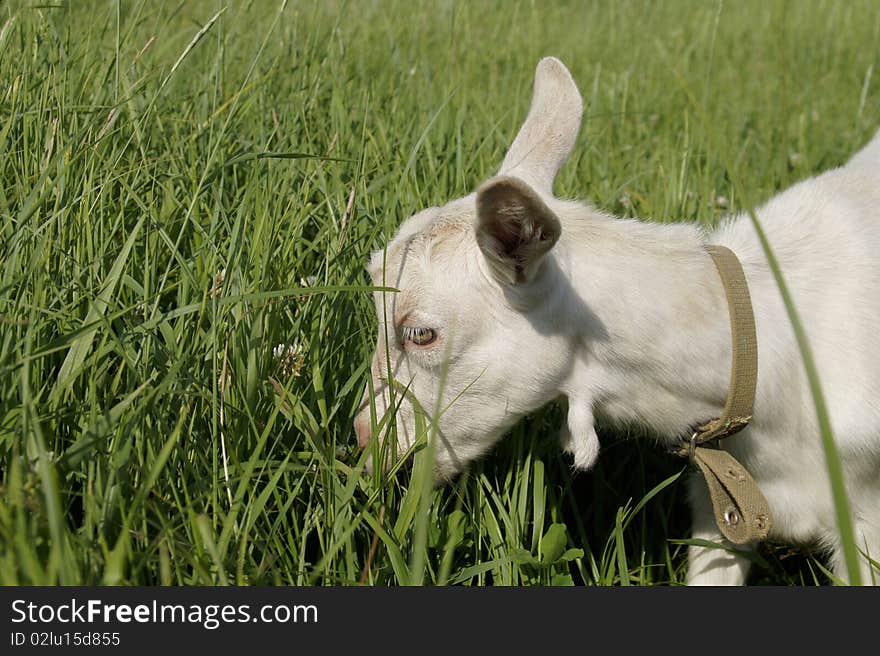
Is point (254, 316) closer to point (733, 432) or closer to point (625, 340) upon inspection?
point (625, 340)

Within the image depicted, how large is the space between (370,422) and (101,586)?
2.77ft

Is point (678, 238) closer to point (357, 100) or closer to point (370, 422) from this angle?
point (370, 422)

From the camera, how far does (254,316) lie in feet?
8.59

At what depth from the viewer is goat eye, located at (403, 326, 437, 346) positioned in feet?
8.03

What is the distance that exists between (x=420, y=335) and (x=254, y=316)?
0.47 metres

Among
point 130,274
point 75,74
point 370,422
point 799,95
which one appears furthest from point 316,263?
point 799,95

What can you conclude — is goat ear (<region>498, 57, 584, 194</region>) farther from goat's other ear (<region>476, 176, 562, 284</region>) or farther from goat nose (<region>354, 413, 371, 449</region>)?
goat nose (<region>354, 413, 371, 449</region>)

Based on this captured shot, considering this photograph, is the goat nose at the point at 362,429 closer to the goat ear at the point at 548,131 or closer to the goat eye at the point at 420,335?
the goat eye at the point at 420,335

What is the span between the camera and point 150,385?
2.43 meters

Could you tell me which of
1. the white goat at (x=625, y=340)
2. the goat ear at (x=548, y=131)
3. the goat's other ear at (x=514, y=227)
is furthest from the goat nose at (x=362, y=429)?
the goat ear at (x=548, y=131)

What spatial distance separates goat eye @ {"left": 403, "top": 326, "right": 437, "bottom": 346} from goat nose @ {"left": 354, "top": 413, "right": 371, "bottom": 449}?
0.26m

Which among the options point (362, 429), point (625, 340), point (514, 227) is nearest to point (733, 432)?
point (625, 340)

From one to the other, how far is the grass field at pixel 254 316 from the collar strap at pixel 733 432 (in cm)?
19

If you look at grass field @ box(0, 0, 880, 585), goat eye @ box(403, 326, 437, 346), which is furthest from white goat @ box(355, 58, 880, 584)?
grass field @ box(0, 0, 880, 585)
